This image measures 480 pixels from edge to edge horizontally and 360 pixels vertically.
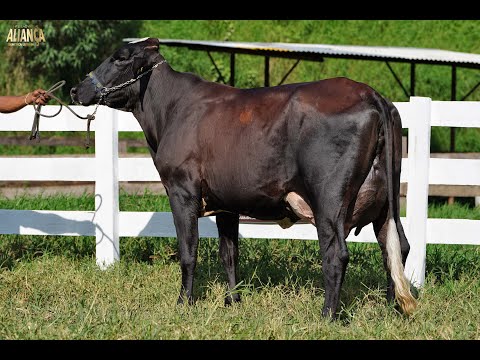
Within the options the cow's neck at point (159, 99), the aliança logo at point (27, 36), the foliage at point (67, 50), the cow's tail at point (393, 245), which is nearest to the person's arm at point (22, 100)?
the cow's neck at point (159, 99)

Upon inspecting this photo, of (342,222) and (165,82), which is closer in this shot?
(342,222)

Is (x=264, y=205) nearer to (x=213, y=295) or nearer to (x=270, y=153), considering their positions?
(x=270, y=153)

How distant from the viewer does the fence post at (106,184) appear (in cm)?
775

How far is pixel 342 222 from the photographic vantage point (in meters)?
5.52

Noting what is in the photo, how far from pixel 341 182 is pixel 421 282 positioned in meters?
1.98

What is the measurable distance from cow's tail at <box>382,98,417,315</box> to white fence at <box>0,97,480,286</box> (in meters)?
1.30

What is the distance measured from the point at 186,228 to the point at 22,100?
1.85 meters

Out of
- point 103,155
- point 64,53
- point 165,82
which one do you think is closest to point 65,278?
point 103,155

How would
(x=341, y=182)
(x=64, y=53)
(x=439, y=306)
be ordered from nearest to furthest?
(x=341, y=182), (x=439, y=306), (x=64, y=53)

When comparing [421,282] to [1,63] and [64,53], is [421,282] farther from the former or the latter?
[1,63]

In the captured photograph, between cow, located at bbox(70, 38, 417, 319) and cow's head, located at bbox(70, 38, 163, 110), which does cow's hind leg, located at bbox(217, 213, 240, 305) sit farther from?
cow's head, located at bbox(70, 38, 163, 110)

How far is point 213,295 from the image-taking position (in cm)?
640

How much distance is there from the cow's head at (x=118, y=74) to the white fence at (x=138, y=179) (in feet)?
3.79

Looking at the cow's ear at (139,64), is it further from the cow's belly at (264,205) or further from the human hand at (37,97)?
the cow's belly at (264,205)
